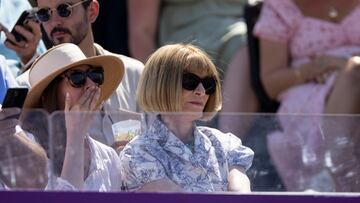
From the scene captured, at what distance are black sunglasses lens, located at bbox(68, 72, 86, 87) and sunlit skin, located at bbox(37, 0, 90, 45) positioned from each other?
73 centimetres

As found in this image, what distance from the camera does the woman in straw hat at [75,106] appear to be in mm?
4055

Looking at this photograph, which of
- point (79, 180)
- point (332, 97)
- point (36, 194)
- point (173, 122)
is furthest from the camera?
point (332, 97)

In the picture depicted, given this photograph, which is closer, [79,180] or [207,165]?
[79,180]

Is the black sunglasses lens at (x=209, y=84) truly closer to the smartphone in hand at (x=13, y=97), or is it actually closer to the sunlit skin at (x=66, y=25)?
the smartphone in hand at (x=13, y=97)

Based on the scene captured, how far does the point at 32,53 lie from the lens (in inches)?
226

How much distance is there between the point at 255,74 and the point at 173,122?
2527mm

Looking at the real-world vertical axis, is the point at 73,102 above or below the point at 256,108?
above

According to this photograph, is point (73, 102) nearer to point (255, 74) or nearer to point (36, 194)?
point (36, 194)

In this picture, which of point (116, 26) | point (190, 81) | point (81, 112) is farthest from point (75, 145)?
point (116, 26)

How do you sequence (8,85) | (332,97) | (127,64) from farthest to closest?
(332,97)
(127,64)
(8,85)

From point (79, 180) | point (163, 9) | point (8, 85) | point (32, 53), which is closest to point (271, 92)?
point (163, 9)

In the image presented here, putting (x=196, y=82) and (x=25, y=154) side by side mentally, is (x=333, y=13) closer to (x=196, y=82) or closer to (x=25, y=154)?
(x=196, y=82)

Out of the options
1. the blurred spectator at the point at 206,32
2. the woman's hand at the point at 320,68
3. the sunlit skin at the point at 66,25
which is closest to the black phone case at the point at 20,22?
the sunlit skin at the point at 66,25

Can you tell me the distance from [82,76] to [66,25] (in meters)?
0.77
